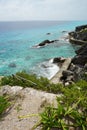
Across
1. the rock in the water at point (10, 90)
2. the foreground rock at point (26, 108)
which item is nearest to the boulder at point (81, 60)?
the rock in the water at point (10, 90)

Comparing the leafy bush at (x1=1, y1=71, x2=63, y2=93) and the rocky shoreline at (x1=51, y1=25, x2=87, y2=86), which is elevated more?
the leafy bush at (x1=1, y1=71, x2=63, y2=93)

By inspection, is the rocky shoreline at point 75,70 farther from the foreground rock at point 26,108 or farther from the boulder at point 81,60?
the foreground rock at point 26,108

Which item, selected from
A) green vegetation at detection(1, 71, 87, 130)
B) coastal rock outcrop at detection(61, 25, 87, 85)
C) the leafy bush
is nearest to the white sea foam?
coastal rock outcrop at detection(61, 25, 87, 85)

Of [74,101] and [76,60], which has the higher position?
[74,101]

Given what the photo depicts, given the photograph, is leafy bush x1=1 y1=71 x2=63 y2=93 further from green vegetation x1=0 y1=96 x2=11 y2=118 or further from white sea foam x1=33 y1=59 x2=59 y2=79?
white sea foam x1=33 y1=59 x2=59 y2=79

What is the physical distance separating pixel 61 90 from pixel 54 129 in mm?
2434

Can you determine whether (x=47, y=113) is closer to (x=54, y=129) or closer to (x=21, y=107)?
(x=54, y=129)

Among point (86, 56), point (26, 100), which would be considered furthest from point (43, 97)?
point (86, 56)

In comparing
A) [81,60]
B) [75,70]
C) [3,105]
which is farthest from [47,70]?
[3,105]

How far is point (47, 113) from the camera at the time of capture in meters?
6.53

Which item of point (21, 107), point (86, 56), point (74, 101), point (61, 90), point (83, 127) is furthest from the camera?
point (86, 56)

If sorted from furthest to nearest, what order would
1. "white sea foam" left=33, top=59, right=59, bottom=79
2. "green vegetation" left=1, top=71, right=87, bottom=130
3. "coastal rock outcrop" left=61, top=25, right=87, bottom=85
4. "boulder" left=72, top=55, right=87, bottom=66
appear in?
"white sea foam" left=33, top=59, right=59, bottom=79 → "boulder" left=72, top=55, right=87, bottom=66 → "coastal rock outcrop" left=61, top=25, right=87, bottom=85 → "green vegetation" left=1, top=71, right=87, bottom=130

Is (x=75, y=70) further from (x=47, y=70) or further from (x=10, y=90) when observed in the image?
(x=10, y=90)

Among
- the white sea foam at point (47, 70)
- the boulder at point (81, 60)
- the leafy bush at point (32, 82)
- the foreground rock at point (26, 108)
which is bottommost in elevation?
the white sea foam at point (47, 70)
